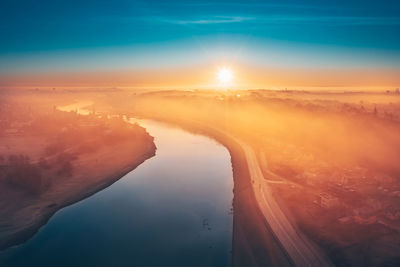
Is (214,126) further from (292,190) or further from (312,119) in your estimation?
(292,190)

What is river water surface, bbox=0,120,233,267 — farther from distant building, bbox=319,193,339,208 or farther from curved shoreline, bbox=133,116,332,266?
distant building, bbox=319,193,339,208

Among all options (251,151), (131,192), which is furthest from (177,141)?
(131,192)

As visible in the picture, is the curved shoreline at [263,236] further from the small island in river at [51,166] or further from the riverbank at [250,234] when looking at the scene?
the small island in river at [51,166]

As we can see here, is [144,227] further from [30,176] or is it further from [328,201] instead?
[328,201]

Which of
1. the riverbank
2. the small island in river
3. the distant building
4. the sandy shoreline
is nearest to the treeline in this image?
the small island in river

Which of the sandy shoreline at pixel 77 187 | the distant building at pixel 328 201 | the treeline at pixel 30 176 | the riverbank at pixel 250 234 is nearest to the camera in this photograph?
the riverbank at pixel 250 234

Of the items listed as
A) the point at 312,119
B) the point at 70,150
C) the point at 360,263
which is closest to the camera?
the point at 360,263

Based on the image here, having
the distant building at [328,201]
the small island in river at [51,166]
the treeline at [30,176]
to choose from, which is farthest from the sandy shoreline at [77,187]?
the distant building at [328,201]

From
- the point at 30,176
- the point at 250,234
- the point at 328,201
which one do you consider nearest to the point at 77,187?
the point at 30,176
